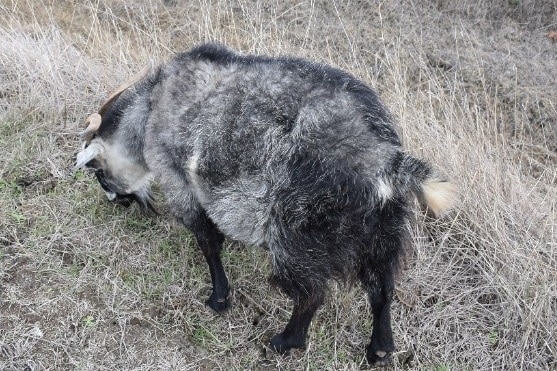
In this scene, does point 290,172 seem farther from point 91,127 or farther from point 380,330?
point 91,127

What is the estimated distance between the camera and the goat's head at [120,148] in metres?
3.65

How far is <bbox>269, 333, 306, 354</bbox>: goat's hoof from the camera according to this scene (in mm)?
3227

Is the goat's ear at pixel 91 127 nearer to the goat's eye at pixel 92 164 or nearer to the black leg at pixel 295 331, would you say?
the goat's eye at pixel 92 164

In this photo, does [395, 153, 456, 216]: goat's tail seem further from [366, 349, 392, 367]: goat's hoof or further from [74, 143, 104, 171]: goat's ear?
[74, 143, 104, 171]: goat's ear

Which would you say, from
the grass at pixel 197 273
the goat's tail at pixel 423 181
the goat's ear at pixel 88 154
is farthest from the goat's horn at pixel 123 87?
the goat's tail at pixel 423 181

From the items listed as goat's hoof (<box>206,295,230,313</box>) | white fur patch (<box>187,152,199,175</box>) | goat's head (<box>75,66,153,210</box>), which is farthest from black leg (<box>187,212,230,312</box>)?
goat's head (<box>75,66,153,210</box>)

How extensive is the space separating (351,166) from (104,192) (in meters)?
2.05

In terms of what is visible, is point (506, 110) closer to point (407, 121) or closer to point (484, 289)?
point (407, 121)

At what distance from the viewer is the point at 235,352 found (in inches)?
129

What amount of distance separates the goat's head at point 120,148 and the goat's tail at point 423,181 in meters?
1.73

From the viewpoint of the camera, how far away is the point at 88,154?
3.67 meters

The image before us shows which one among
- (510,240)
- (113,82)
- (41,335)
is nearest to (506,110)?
(510,240)

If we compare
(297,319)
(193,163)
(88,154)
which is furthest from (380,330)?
(88,154)

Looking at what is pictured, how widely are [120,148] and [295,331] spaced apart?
1.64 metres
